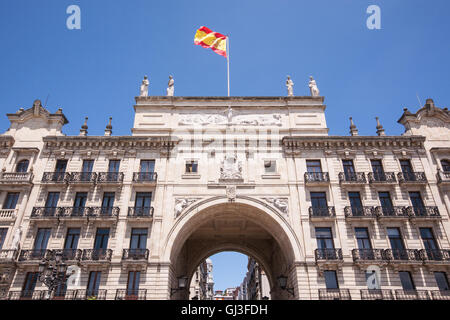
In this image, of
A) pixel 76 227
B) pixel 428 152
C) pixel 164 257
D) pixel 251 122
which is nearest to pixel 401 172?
pixel 428 152

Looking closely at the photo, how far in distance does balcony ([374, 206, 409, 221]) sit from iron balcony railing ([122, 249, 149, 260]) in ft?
62.9

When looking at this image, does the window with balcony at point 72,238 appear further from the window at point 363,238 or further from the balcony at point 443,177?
the balcony at point 443,177

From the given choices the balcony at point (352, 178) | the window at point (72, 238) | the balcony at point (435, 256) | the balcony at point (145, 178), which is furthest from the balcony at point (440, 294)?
the window at point (72, 238)

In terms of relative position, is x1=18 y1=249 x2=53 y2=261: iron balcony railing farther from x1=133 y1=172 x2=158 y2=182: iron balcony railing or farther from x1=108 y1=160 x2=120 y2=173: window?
x1=133 y1=172 x2=158 y2=182: iron balcony railing

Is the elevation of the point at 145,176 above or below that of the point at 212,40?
below

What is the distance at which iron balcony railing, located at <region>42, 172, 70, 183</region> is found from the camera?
26.3 metres

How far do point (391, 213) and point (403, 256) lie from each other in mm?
3507

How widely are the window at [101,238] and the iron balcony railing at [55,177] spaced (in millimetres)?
5466

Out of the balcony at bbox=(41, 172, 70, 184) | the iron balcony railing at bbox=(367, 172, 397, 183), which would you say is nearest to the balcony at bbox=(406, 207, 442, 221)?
the iron balcony railing at bbox=(367, 172, 397, 183)

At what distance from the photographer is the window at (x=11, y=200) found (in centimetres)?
2575

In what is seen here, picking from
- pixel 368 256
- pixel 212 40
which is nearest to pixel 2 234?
pixel 212 40

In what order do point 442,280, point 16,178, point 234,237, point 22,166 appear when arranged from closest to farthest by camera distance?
point 442,280 < point 16,178 < point 22,166 < point 234,237

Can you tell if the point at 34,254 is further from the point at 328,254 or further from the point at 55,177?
the point at 328,254

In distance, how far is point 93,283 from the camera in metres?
23.1
